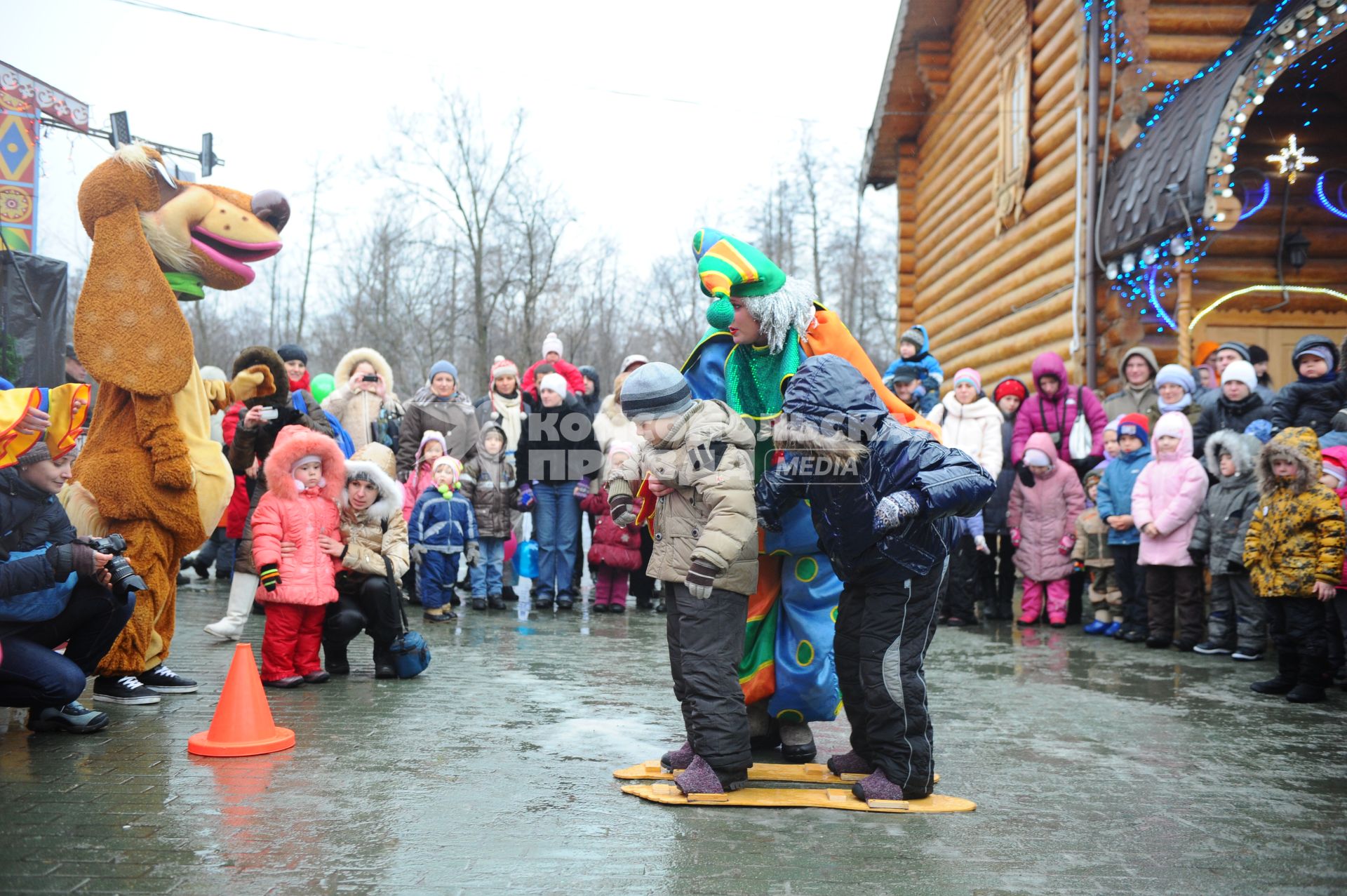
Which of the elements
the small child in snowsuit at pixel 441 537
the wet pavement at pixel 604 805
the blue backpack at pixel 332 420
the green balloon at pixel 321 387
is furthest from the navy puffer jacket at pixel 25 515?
the green balloon at pixel 321 387

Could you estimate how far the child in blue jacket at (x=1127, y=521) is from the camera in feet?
29.4

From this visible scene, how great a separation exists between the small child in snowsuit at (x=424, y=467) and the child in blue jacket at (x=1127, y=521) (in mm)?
5687

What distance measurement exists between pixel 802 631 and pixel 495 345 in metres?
27.8

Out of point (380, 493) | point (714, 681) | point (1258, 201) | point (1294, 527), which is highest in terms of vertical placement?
point (1258, 201)

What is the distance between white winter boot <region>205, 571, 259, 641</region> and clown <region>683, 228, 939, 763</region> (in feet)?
14.0

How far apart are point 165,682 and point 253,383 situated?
6.15 ft

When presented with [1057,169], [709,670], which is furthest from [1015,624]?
[709,670]

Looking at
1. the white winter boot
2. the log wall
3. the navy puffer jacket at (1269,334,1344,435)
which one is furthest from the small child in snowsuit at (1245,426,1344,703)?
the white winter boot

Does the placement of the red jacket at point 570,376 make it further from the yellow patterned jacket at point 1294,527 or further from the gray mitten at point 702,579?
the gray mitten at point 702,579

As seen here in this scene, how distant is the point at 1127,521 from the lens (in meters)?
8.91

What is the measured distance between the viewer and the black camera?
4938 millimetres

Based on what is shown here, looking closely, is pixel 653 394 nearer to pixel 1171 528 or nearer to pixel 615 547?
pixel 1171 528

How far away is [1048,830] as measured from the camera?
3.82 m

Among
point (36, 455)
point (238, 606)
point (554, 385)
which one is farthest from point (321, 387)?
point (36, 455)
